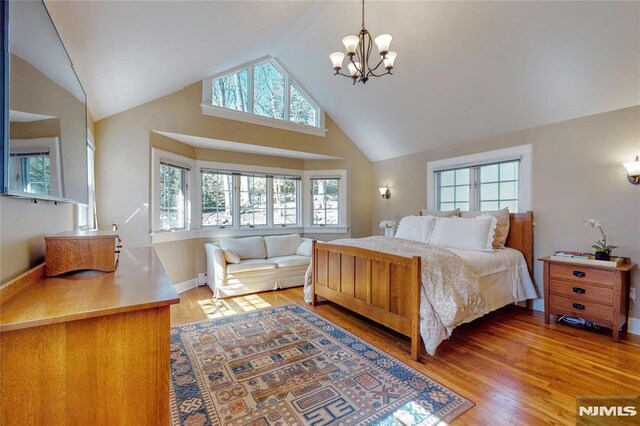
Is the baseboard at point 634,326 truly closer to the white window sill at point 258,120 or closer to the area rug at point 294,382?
the area rug at point 294,382

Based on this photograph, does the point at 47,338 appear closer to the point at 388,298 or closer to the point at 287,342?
the point at 287,342

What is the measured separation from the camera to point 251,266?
13.3 feet

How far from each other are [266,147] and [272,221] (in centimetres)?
140

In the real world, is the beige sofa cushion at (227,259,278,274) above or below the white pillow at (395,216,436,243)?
below

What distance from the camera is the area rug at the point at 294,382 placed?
5.57 feet

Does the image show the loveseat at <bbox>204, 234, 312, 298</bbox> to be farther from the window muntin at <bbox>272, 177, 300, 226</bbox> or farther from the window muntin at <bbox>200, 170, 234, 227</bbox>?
the window muntin at <bbox>272, 177, 300, 226</bbox>

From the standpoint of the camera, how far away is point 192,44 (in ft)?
9.61

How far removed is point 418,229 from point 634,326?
2.23 meters

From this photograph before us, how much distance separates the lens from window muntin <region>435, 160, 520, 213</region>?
→ 377cm

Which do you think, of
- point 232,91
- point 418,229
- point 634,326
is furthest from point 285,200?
point 634,326

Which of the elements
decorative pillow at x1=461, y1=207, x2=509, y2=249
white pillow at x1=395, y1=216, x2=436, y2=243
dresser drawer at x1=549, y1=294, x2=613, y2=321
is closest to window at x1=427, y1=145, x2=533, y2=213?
decorative pillow at x1=461, y1=207, x2=509, y2=249

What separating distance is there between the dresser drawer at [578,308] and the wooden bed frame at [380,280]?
549 mm

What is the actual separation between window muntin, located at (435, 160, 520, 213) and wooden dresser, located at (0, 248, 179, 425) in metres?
4.15

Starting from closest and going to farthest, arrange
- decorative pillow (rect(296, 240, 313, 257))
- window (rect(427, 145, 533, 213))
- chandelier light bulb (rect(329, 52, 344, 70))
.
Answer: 1. chandelier light bulb (rect(329, 52, 344, 70))
2. window (rect(427, 145, 533, 213))
3. decorative pillow (rect(296, 240, 313, 257))
